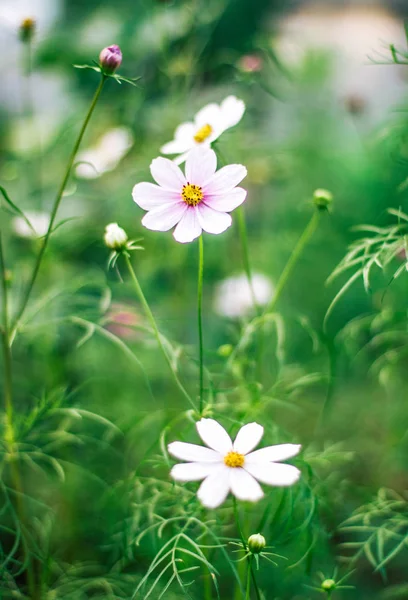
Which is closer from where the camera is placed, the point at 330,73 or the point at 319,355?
the point at 319,355

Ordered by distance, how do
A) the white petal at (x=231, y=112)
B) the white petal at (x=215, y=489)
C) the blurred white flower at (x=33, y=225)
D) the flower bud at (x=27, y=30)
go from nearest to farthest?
the white petal at (x=215, y=489), the white petal at (x=231, y=112), the flower bud at (x=27, y=30), the blurred white flower at (x=33, y=225)

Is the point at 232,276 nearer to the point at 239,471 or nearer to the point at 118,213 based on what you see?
the point at 118,213

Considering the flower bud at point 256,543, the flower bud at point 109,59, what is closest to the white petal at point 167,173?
the flower bud at point 109,59

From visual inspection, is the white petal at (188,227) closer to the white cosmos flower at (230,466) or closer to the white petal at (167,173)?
the white petal at (167,173)

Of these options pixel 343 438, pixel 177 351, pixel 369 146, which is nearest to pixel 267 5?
pixel 369 146

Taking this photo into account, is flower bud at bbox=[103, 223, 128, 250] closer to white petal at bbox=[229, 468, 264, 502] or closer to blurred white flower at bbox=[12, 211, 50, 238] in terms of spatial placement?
white petal at bbox=[229, 468, 264, 502]

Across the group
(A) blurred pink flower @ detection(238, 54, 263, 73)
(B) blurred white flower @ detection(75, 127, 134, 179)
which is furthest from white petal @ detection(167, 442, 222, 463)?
(B) blurred white flower @ detection(75, 127, 134, 179)
